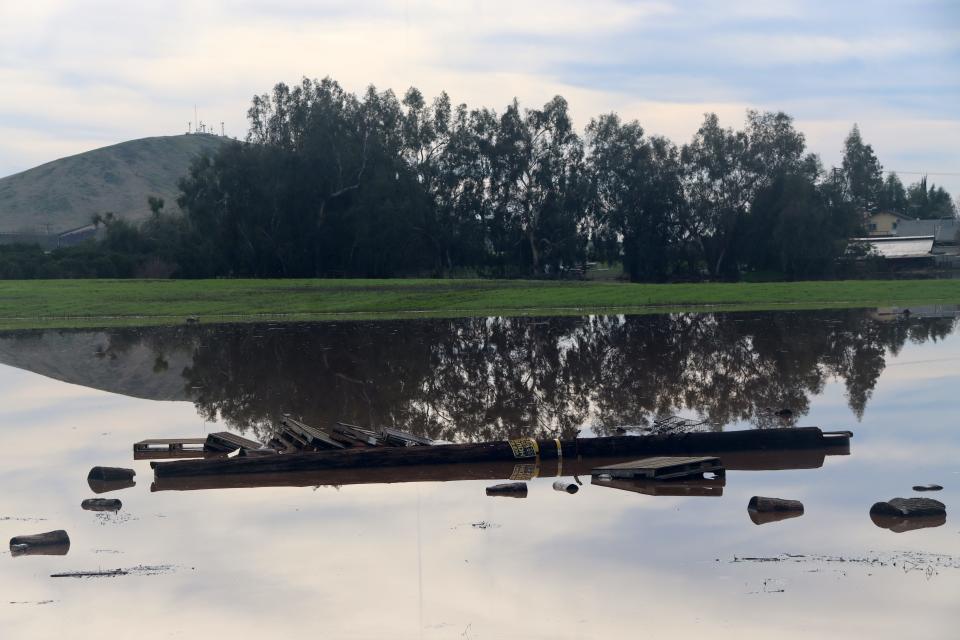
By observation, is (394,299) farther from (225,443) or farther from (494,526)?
(494,526)

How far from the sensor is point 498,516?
14492 millimetres

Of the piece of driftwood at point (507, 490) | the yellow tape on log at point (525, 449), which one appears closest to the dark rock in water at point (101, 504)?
the piece of driftwood at point (507, 490)

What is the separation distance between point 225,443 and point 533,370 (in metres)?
12.8

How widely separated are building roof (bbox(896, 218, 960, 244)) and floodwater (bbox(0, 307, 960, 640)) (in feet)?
379

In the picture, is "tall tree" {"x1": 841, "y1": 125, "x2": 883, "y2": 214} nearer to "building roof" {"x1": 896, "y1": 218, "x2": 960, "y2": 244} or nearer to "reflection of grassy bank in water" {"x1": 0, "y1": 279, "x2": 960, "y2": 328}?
"building roof" {"x1": 896, "y1": 218, "x2": 960, "y2": 244}

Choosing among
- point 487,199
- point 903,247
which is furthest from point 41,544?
point 903,247

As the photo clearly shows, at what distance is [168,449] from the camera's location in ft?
64.9

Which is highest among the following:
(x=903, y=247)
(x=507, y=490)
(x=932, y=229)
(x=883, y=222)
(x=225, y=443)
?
(x=883, y=222)

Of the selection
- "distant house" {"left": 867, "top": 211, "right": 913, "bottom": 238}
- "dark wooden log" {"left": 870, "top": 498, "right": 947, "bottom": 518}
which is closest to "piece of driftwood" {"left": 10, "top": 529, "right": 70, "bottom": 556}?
"dark wooden log" {"left": 870, "top": 498, "right": 947, "bottom": 518}

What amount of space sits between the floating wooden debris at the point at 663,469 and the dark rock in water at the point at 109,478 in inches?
300

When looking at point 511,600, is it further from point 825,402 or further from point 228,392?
point 228,392

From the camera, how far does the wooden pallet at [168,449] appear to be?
771 inches

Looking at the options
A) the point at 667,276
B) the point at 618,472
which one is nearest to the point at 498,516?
the point at 618,472

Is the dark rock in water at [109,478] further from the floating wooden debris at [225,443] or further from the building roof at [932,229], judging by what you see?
the building roof at [932,229]
